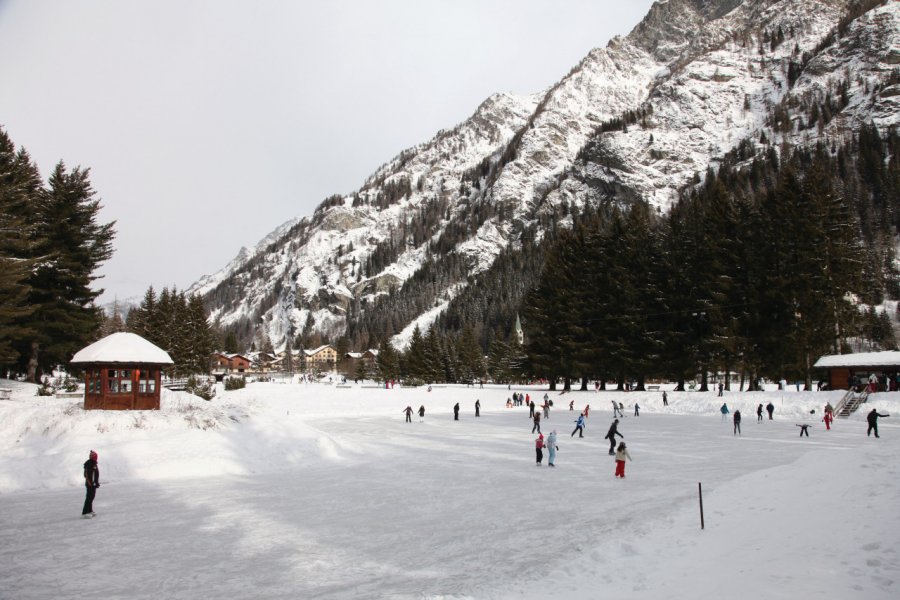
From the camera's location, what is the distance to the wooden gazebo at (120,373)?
919 inches

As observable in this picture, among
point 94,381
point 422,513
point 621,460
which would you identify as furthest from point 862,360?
point 94,381

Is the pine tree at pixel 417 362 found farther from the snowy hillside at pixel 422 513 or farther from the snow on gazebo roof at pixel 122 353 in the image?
the snow on gazebo roof at pixel 122 353

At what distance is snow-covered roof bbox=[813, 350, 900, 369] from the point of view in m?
37.0

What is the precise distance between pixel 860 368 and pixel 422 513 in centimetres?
3886

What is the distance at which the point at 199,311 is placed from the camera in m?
77.9

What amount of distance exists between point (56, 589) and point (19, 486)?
34.9 ft

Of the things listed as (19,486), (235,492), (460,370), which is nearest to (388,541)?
(235,492)

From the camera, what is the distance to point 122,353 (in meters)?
24.0

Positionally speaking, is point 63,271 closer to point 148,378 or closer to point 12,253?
point 12,253

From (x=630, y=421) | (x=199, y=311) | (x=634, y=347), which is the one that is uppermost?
(x=199, y=311)

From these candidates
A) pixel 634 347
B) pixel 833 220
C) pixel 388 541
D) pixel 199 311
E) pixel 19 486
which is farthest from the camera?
pixel 199 311

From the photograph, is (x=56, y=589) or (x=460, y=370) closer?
(x=56, y=589)

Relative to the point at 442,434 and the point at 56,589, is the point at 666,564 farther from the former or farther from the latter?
the point at 442,434

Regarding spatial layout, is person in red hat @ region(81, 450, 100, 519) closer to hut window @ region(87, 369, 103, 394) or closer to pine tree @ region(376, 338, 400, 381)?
hut window @ region(87, 369, 103, 394)
